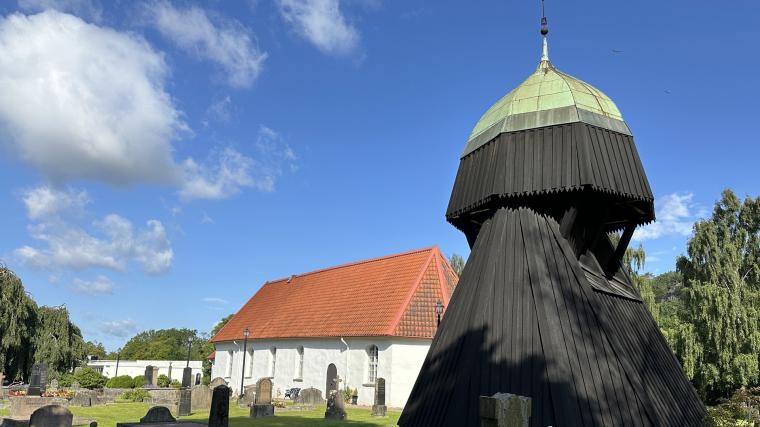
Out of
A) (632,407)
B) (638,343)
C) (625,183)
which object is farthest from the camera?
(625,183)

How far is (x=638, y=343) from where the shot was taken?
8.55 m

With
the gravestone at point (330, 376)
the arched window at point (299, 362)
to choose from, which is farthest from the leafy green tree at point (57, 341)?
the gravestone at point (330, 376)

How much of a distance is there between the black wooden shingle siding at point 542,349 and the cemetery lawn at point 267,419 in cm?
882

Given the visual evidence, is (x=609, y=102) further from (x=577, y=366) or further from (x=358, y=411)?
(x=358, y=411)

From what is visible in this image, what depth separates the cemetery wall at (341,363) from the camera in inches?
864

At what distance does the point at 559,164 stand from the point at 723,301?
59.6 feet

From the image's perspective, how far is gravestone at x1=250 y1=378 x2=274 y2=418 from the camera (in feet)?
61.1

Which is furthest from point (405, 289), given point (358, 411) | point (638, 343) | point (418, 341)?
point (638, 343)

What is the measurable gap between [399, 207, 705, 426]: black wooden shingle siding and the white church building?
13636 millimetres

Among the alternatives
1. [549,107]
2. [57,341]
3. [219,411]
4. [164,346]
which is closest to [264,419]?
[219,411]

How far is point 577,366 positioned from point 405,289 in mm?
17235

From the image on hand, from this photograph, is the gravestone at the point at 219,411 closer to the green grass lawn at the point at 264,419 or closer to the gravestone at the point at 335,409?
the green grass lawn at the point at 264,419

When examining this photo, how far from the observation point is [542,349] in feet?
24.1

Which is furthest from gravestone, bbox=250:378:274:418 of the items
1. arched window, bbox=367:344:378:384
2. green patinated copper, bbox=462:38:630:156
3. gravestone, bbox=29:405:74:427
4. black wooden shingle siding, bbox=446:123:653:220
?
green patinated copper, bbox=462:38:630:156
